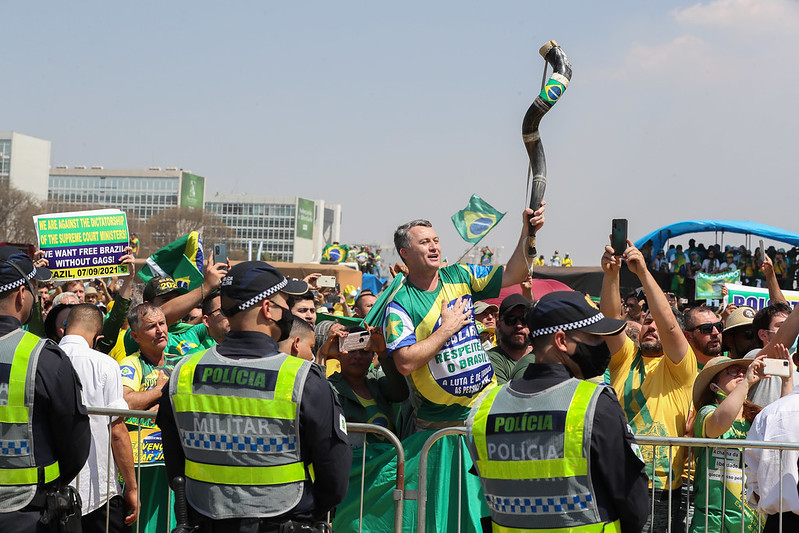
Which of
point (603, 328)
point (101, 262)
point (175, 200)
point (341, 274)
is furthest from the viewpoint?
point (175, 200)

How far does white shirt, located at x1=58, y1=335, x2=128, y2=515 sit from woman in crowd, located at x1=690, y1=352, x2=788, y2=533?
327 cm

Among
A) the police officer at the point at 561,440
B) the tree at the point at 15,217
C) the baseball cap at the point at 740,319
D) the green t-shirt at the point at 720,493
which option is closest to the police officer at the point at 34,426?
Answer: the police officer at the point at 561,440

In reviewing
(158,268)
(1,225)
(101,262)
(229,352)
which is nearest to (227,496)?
(229,352)

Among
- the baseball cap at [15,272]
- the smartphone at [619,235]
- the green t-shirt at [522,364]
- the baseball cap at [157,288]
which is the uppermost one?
the smartphone at [619,235]

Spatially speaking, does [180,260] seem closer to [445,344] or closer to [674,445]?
[445,344]

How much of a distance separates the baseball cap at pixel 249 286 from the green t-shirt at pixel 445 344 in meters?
1.51

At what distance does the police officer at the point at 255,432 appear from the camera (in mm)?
3582

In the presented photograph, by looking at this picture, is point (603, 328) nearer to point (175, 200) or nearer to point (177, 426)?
point (177, 426)

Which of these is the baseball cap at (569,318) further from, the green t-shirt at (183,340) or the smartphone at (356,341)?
→ the green t-shirt at (183,340)

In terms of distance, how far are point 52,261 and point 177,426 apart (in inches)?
294

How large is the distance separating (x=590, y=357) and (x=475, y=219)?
3452mm

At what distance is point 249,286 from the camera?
3.80 meters

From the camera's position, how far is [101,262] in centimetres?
1052

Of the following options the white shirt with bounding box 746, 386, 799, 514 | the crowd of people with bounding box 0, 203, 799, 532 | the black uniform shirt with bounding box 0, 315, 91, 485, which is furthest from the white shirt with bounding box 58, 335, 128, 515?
the white shirt with bounding box 746, 386, 799, 514
